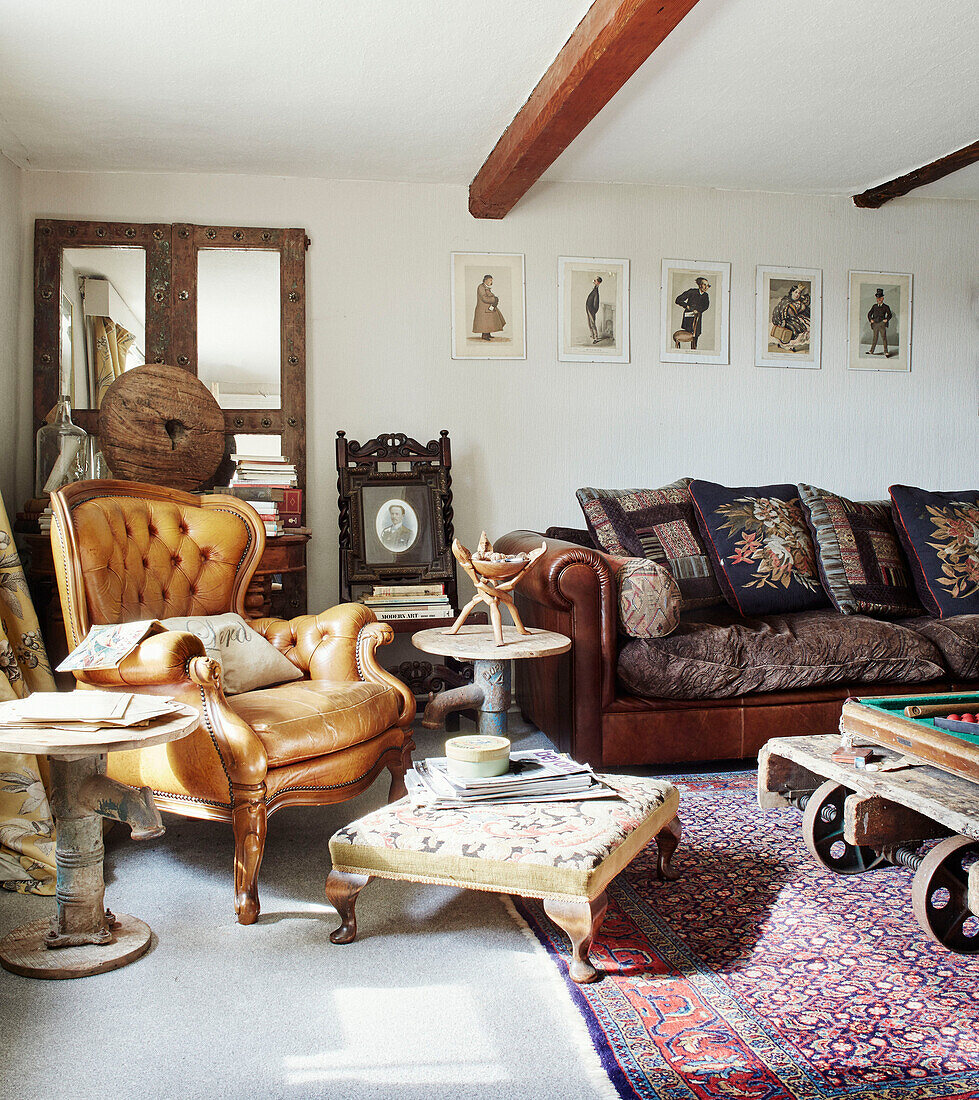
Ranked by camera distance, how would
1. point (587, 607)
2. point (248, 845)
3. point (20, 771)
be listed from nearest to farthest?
point (248, 845), point (20, 771), point (587, 607)

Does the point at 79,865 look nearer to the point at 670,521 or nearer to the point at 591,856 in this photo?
the point at 591,856

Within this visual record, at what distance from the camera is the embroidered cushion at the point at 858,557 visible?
3.55 meters

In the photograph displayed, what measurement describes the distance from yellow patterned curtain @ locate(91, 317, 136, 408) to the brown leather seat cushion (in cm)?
189

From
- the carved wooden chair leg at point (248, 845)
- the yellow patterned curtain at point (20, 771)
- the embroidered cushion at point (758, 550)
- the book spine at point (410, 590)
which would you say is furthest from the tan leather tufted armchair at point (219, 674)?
the embroidered cushion at point (758, 550)

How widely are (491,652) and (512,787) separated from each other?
0.70 meters

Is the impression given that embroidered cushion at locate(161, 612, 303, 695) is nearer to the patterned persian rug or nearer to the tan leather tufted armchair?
the tan leather tufted armchair

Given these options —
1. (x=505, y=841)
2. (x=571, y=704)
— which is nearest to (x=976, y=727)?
(x=505, y=841)

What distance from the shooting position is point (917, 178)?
4.05m

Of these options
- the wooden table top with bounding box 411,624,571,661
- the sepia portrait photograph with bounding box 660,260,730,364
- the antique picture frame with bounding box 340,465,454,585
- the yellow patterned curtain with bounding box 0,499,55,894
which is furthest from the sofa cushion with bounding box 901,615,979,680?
the yellow patterned curtain with bounding box 0,499,55,894

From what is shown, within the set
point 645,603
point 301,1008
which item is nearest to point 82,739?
point 301,1008

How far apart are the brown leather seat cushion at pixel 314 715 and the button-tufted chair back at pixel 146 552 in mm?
429

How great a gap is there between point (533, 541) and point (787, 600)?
1038mm

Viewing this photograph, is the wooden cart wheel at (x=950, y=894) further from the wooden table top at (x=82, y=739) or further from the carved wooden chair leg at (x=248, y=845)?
the wooden table top at (x=82, y=739)

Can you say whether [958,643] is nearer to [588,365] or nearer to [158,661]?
[588,365]
